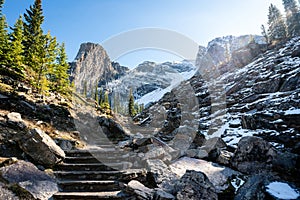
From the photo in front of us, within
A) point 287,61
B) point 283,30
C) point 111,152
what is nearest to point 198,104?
point 287,61

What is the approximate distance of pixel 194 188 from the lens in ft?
17.8

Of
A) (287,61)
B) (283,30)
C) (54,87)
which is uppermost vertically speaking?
(283,30)

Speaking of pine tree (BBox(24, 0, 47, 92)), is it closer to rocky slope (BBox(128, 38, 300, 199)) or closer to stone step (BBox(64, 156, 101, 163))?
rocky slope (BBox(128, 38, 300, 199))

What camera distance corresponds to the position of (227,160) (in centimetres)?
870

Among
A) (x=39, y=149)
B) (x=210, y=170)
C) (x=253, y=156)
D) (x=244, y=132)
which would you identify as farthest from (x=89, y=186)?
(x=244, y=132)

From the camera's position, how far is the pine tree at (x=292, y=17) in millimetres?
61225

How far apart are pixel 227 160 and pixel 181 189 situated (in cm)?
419

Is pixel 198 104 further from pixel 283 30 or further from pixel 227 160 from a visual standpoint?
pixel 283 30

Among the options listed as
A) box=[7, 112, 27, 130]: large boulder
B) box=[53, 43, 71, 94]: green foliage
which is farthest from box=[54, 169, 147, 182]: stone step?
box=[53, 43, 71, 94]: green foliage

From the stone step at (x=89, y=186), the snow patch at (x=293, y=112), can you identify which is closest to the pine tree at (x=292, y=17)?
the snow patch at (x=293, y=112)

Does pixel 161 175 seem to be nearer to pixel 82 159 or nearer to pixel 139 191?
pixel 139 191

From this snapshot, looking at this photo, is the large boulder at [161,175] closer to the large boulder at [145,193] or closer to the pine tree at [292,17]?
the large boulder at [145,193]

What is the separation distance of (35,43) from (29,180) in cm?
3287

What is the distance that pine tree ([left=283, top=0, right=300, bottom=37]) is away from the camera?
61.2m
